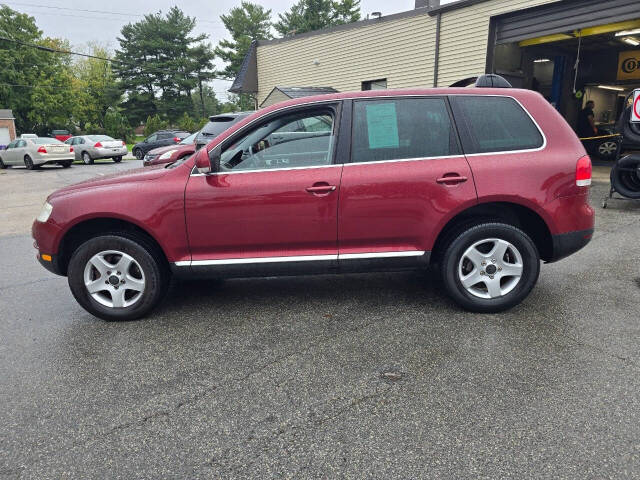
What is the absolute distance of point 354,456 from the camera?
214cm

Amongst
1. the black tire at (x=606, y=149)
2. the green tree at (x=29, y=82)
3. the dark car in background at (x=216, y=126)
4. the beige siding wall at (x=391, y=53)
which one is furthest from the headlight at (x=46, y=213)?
the green tree at (x=29, y=82)

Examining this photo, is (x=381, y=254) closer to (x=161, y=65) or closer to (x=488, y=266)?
(x=488, y=266)

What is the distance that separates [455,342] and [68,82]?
60.7 m

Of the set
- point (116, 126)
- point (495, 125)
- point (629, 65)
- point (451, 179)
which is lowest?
point (451, 179)

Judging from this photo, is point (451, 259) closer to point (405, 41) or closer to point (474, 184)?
point (474, 184)

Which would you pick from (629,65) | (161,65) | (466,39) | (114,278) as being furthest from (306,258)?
(161,65)

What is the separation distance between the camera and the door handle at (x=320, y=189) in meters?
3.48

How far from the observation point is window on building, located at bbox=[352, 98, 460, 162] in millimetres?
3566

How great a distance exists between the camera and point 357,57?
1634 centimetres

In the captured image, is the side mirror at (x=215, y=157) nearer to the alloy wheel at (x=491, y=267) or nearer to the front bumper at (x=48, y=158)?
the alloy wheel at (x=491, y=267)

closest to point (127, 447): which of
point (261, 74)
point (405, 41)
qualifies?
point (405, 41)

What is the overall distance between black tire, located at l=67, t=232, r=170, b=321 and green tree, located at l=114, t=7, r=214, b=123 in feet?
184

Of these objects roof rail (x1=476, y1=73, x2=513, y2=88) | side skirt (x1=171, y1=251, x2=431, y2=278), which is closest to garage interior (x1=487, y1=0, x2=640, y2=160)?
roof rail (x1=476, y1=73, x2=513, y2=88)

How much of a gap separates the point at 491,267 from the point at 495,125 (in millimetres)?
1131
